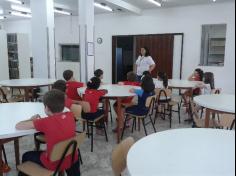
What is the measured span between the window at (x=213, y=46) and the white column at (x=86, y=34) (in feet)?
13.0

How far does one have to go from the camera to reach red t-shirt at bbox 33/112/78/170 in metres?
1.78

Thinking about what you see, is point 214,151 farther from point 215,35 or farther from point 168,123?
point 215,35

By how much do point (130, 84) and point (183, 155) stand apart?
11.4 ft

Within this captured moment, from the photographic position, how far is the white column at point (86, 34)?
19.9 feet

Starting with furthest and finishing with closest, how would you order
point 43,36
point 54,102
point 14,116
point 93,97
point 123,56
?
point 123,56 → point 43,36 → point 93,97 → point 14,116 → point 54,102

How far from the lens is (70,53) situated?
1032cm

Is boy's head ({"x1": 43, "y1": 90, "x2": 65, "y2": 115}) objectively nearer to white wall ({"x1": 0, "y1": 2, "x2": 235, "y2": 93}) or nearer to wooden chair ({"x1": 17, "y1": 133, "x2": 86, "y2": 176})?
wooden chair ({"x1": 17, "y1": 133, "x2": 86, "y2": 176})

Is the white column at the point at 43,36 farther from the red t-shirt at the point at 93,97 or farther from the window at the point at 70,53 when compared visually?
the window at the point at 70,53

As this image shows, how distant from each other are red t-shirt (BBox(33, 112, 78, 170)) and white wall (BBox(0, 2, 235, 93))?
18.0 feet

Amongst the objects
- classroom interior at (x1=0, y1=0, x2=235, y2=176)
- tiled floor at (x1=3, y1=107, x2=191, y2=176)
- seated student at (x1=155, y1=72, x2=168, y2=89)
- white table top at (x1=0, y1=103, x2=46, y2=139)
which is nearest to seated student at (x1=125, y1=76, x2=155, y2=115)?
classroom interior at (x1=0, y1=0, x2=235, y2=176)

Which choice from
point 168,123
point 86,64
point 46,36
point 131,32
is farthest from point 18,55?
point 168,123

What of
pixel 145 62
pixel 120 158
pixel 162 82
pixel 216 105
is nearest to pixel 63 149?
pixel 120 158

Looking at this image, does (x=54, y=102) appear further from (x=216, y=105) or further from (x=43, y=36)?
(x=43, y=36)

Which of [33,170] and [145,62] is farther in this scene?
[145,62]
